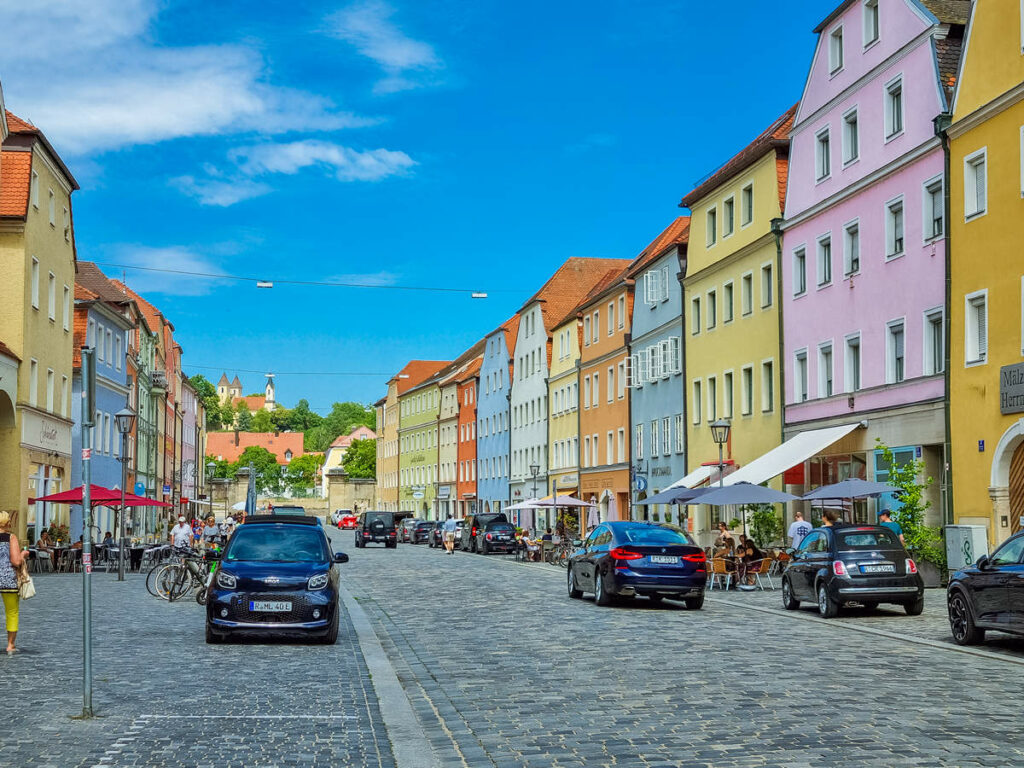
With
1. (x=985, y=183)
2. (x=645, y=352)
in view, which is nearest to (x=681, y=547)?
(x=985, y=183)

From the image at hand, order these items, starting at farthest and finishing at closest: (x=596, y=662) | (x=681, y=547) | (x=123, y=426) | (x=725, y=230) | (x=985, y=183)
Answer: (x=725, y=230) < (x=123, y=426) < (x=985, y=183) < (x=681, y=547) < (x=596, y=662)

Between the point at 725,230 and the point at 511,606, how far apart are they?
2545 centimetres

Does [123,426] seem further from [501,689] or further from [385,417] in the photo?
[385,417]

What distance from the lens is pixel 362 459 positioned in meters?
164

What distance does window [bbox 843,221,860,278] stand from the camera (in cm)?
3681

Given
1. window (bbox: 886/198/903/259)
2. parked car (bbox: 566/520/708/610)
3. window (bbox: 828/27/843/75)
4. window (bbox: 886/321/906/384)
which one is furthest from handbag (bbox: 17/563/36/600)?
window (bbox: 828/27/843/75)

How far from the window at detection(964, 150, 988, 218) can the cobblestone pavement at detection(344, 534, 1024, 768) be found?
1089cm

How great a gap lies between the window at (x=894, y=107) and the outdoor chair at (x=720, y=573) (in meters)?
12.0

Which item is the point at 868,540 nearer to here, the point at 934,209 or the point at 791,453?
the point at 934,209

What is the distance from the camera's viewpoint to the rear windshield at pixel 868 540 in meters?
21.9

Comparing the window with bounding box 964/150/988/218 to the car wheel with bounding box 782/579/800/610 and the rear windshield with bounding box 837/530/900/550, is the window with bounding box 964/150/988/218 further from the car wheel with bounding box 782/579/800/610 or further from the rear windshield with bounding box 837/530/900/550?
the rear windshield with bounding box 837/530/900/550

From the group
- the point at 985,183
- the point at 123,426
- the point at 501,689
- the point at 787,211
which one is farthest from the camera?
the point at 787,211

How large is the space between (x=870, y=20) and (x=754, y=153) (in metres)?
8.06

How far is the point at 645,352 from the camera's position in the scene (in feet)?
186
